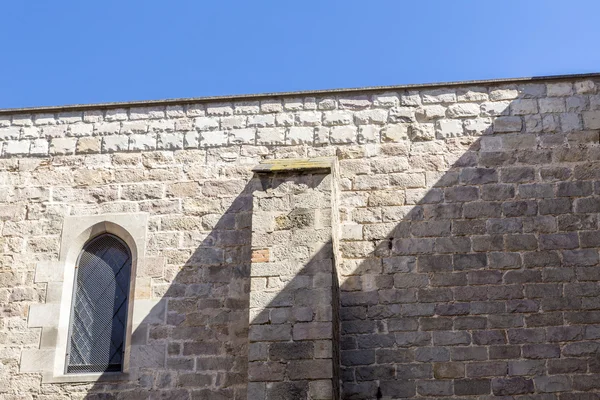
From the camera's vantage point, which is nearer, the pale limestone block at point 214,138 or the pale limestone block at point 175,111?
the pale limestone block at point 214,138

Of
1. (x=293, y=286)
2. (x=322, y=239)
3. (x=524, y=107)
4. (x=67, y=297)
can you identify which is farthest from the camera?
(x=524, y=107)

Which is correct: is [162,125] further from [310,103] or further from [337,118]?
[337,118]

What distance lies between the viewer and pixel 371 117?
8664 millimetres

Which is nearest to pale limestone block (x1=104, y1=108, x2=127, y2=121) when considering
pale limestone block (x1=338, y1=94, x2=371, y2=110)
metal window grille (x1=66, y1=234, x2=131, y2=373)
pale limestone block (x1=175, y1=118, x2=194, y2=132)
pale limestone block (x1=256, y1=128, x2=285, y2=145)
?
pale limestone block (x1=175, y1=118, x2=194, y2=132)

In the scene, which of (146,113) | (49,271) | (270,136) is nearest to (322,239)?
(270,136)

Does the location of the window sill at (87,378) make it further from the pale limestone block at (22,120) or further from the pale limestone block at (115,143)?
the pale limestone block at (22,120)

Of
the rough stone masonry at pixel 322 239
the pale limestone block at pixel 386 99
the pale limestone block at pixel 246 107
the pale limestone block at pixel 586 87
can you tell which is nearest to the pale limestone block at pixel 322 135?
the rough stone masonry at pixel 322 239

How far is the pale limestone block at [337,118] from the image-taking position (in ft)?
28.5

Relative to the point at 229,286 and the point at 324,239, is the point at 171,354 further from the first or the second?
the point at 324,239

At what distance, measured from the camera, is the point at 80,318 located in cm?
830

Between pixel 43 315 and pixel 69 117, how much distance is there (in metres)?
2.14

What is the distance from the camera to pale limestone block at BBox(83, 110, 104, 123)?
9.02m

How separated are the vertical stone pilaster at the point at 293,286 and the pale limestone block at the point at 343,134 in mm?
846

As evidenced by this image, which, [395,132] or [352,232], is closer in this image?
[352,232]
